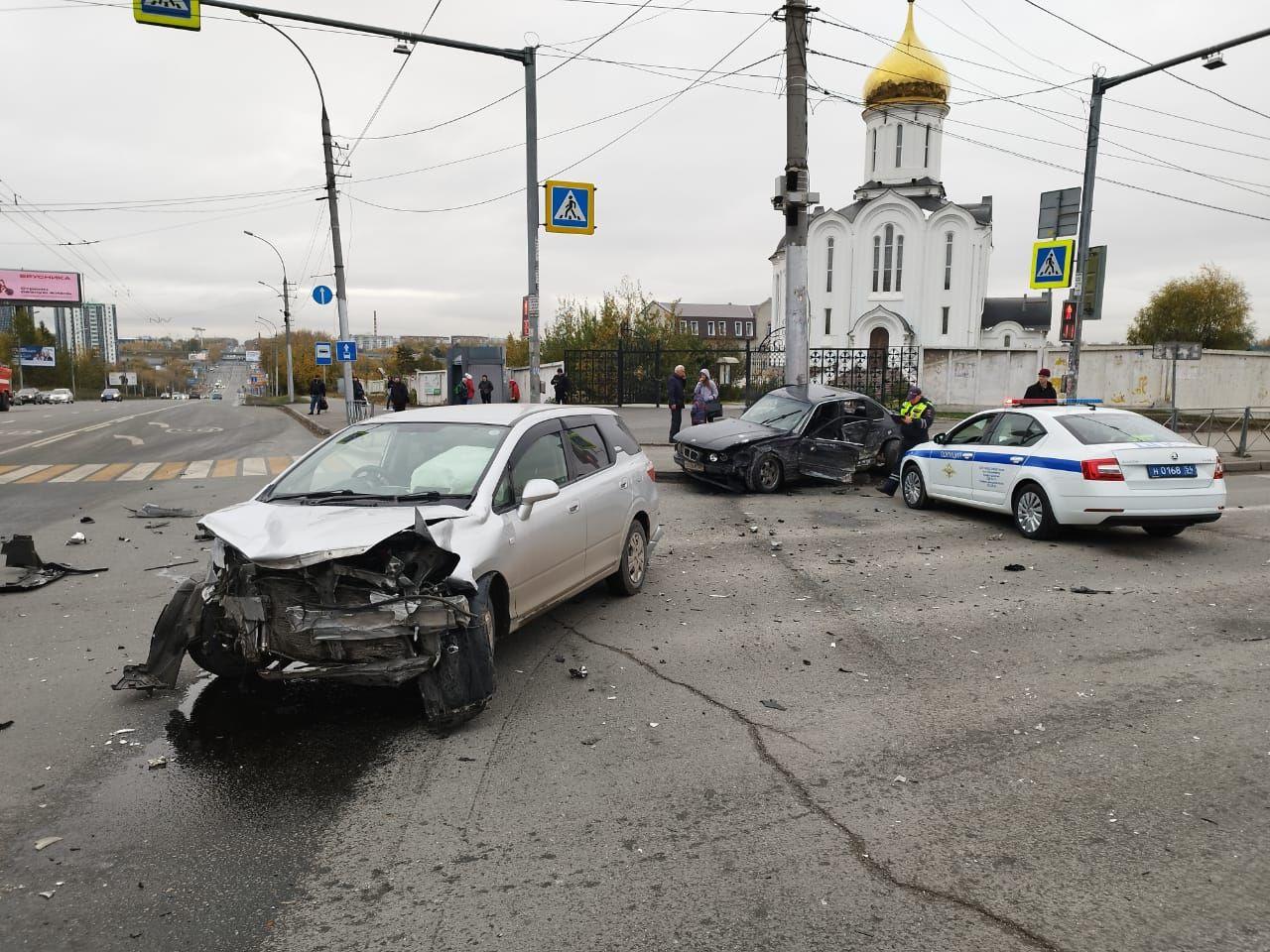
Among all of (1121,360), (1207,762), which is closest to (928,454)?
(1207,762)

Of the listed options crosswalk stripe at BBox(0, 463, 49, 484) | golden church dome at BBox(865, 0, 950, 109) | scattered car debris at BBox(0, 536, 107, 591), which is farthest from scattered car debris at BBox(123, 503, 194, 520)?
golden church dome at BBox(865, 0, 950, 109)

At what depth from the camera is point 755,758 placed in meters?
4.18

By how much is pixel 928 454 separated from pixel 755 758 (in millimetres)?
8456

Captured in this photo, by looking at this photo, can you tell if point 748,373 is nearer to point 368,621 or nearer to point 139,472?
point 139,472

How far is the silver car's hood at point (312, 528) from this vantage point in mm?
4223

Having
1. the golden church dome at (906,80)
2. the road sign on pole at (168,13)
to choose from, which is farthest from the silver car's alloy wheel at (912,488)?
the golden church dome at (906,80)

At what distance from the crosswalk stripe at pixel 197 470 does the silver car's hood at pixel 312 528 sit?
37.0 feet

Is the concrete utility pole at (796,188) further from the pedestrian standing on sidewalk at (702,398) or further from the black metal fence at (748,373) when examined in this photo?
the black metal fence at (748,373)

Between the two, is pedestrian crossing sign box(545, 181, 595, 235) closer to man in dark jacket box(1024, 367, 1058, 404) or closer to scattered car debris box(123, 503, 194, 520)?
scattered car debris box(123, 503, 194, 520)

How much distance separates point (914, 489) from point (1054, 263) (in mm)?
7878

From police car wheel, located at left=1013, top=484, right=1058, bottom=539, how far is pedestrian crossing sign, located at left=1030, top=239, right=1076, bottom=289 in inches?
349

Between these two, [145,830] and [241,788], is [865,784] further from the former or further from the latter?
[145,830]

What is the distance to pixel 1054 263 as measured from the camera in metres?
16.8

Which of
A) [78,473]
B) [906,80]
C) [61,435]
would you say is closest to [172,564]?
[78,473]
